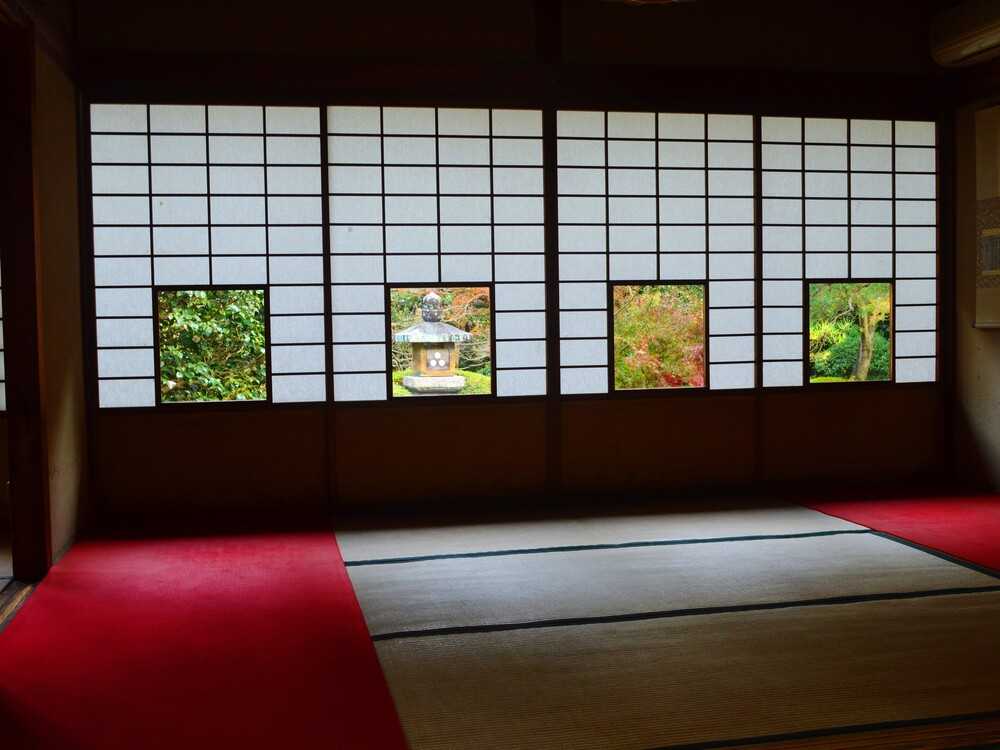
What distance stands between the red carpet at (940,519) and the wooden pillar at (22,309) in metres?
4.47

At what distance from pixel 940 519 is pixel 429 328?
3.33 m

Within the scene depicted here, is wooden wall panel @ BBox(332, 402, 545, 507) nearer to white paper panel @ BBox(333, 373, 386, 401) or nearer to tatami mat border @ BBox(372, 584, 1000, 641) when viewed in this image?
white paper panel @ BBox(333, 373, 386, 401)

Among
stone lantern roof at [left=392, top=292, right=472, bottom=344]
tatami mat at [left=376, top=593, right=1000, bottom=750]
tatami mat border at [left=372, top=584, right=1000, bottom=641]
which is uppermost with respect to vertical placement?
stone lantern roof at [left=392, top=292, right=472, bottom=344]

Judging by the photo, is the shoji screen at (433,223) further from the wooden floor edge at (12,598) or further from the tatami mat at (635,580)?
the wooden floor edge at (12,598)

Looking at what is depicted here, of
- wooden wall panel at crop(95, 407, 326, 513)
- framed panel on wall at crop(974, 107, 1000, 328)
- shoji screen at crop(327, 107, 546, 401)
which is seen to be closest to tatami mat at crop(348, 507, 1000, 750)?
wooden wall panel at crop(95, 407, 326, 513)

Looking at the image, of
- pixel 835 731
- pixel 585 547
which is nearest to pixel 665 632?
pixel 835 731

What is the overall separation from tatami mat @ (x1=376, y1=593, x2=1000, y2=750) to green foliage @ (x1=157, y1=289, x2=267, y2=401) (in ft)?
12.0

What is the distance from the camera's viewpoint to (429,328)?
6.49 m

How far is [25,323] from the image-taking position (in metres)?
4.71

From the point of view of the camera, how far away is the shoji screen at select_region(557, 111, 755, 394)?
6.62m

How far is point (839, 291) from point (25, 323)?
5348 millimetres

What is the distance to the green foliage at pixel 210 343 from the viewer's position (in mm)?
6734

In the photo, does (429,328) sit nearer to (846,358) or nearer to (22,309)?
(22,309)

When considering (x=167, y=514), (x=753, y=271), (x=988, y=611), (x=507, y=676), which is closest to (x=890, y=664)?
(x=988, y=611)
